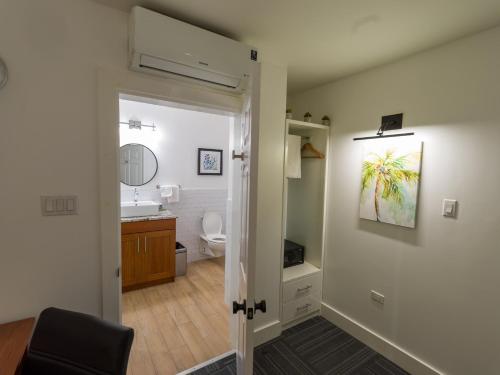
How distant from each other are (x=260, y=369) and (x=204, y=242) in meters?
2.22

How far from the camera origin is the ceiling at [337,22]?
49.4 inches

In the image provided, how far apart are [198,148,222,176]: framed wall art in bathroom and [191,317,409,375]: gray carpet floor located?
246 cm

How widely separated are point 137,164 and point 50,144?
6.84 feet

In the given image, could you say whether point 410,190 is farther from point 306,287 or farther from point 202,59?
point 202,59

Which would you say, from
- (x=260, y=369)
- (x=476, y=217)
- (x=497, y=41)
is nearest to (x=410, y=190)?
(x=476, y=217)

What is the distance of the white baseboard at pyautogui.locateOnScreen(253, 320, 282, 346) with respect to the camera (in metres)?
2.01

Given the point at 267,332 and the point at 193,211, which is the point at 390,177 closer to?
the point at 267,332

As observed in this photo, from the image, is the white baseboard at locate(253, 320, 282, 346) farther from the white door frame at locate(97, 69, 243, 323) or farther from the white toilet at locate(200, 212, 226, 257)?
the white toilet at locate(200, 212, 226, 257)

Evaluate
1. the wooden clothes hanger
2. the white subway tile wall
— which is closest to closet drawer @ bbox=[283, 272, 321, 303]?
the wooden clothes hanger

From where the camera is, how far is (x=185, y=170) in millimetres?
3654

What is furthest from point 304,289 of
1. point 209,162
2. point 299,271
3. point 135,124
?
point 135,124

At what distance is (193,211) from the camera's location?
3.76 metres

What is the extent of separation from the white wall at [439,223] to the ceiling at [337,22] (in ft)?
0.63

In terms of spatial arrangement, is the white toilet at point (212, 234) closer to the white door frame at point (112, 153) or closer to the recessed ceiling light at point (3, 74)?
the white door frame at point (112, 153)
